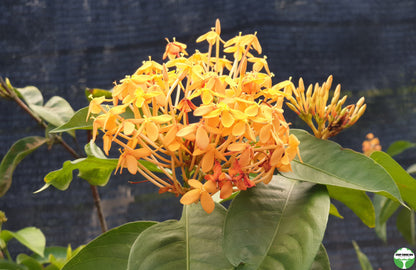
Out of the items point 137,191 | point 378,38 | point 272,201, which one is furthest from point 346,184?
point 378,38

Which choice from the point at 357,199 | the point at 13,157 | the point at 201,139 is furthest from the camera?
the point at 13,157

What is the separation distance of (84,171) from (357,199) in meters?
0.28

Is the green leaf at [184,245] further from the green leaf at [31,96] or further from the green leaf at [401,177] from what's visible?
the green leaf at [31,96]

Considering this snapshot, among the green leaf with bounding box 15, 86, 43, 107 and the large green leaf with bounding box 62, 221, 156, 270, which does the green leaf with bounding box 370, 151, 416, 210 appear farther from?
the green leaf with bounding box 15, 86, 43, 107

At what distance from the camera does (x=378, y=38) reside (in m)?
1.14

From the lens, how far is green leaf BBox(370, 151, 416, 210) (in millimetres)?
339

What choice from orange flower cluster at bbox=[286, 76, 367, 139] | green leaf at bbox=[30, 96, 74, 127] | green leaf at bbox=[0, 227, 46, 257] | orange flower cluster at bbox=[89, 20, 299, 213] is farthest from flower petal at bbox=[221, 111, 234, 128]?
green leaf at bbox=[0, 227, 46, 257]

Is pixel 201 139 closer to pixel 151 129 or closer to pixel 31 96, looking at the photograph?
pixel 151 129

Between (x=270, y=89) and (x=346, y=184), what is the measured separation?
93 mm

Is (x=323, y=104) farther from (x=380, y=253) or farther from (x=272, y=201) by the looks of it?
(x=380, y=253)

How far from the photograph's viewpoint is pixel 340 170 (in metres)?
0.31

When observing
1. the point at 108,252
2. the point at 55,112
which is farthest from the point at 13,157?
the point at 108,252

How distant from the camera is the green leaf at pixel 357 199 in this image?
36 centimetres

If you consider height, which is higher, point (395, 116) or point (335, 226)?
point (395, 116)
